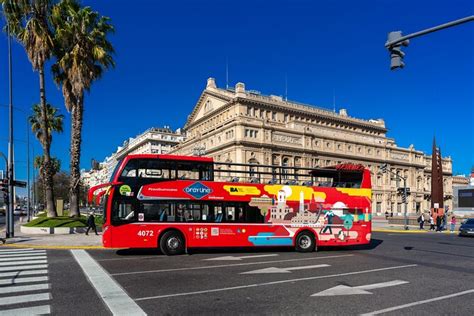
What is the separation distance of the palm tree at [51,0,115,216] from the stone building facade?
48950 mm

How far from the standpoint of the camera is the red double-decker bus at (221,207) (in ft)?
49.8

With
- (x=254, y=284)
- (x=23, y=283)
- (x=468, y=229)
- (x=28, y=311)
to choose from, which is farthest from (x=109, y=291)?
(x=468, y=229)

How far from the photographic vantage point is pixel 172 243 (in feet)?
51.1

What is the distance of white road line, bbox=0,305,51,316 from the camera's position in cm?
706

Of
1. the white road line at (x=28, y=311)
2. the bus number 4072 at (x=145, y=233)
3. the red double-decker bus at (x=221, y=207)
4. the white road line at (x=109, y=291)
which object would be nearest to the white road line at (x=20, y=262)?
the white road line at (x=109, y=291)

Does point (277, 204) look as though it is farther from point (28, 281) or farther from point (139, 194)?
point (28, 281)

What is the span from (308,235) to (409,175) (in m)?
106

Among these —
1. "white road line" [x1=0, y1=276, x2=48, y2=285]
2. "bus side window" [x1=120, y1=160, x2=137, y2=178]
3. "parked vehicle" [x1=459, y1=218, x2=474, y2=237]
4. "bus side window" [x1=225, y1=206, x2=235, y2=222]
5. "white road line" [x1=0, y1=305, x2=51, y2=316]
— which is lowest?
"parked vehicle" [x1=459, y1=218, x2=474, y2=237]

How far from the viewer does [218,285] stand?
9.64 m

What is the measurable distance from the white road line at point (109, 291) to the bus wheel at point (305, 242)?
8454 millimetres

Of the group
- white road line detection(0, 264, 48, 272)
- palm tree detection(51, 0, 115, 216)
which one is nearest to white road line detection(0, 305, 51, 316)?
white road line detection(0, 264, 48, 272)

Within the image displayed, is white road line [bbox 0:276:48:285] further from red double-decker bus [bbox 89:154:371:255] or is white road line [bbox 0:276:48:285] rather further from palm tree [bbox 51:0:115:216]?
palm tree [bbox 51:0:115:216]

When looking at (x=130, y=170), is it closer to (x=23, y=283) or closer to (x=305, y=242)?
(x=23, y=283)

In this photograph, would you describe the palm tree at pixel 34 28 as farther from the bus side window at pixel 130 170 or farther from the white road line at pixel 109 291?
the white road line at pixel 109 291
